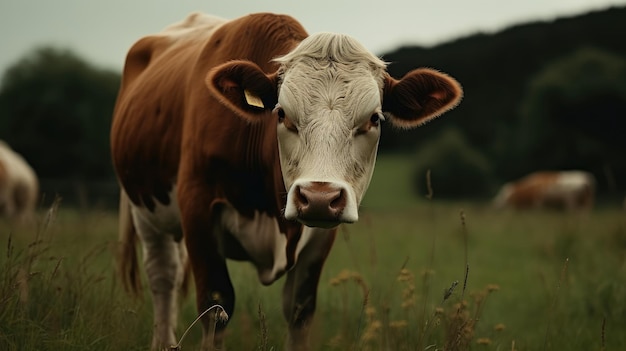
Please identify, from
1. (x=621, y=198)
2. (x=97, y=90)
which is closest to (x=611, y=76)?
(x=621, y=198)

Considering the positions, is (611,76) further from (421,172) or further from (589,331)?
(589,331)

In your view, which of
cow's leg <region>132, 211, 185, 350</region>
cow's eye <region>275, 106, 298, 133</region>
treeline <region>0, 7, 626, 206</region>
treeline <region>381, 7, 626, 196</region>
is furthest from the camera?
treeline <region>381, 7, 626, 196</region>

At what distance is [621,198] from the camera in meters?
37.3

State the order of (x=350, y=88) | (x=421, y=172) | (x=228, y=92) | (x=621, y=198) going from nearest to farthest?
1. (x=350, y=88)
2. (x=228, y=92)
3. (x=621, y=198)
4. (x=421, y=172)

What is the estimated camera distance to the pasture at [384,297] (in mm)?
3477

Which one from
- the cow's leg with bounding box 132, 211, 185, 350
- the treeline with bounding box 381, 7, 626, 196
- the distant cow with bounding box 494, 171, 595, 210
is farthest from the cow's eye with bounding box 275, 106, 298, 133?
the treeline with bounding box 381, 7, 626, 196

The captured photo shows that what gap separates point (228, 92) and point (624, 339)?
3.32 metres

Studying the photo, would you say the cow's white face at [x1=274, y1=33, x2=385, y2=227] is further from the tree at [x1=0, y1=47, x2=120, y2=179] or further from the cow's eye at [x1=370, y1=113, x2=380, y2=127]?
the tree at [x1=0, y1=47, x2=120, y2=179]

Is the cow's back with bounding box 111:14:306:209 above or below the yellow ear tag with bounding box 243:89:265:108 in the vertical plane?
below

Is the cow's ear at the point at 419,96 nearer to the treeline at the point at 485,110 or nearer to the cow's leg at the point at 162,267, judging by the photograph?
the cow's leg at the point at 162,267

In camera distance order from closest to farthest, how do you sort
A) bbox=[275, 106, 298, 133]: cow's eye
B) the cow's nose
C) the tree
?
the cow's nose < bbox=[275, 106, 298, 133]: cow's eye < the tree

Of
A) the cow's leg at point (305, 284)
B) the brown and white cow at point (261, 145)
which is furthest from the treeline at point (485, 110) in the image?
the cow's leg at point (305, 284)

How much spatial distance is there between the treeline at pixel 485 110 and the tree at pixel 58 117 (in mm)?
52

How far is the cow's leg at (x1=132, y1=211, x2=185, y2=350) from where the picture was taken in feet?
17.4
